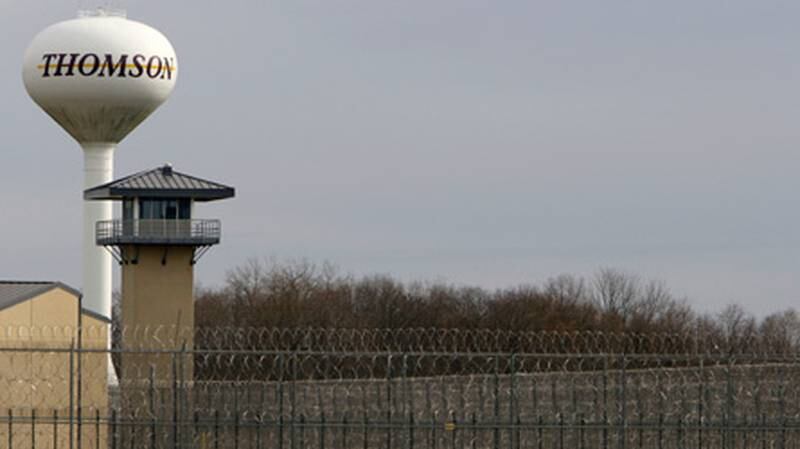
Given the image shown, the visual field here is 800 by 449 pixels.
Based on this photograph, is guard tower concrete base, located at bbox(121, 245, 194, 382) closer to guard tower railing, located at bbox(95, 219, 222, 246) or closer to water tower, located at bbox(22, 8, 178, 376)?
guard tower railing, located at bbox(95, 219, 222, 246)

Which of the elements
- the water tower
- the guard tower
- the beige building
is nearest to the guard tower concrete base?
the guard tower

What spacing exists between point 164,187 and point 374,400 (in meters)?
10.4

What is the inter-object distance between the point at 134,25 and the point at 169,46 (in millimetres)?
1137

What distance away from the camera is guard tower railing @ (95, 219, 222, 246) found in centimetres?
3909

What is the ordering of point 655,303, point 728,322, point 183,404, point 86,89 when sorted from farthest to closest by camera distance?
point 655,303, point 86,89, point 728,322, point 183,404

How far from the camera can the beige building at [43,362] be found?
27.5 meters

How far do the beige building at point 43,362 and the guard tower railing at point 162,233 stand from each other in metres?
8.06

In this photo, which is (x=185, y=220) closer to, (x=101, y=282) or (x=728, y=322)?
(x=101, y=282)

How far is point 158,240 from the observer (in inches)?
1544

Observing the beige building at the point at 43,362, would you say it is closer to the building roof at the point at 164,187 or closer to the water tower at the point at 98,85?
the building roof at the point at 164,187

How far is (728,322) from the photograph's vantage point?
42.0 m

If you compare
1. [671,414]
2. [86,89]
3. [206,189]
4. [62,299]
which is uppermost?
[86,89]

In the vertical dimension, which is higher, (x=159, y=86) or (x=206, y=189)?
(x=159, y=86)

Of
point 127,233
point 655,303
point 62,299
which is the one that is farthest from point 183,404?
point 655,303
